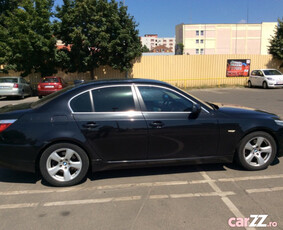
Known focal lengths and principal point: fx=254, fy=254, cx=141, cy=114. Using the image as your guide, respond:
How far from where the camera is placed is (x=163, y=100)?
3.97 metres

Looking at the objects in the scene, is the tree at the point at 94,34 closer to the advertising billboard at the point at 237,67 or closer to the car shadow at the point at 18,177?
the advertising billboard at the point at 237,67

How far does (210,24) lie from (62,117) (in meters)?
97.9

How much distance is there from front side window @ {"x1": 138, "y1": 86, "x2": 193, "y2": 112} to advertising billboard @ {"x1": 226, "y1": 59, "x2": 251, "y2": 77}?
2096cm

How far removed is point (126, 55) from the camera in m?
19.2

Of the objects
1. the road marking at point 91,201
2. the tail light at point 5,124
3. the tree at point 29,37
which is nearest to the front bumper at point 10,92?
the tree at point 29,37

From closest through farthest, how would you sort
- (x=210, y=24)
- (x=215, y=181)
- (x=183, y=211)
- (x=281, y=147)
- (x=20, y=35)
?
A: (x=183, y=211)
(x=215, y=181)
(x=281, y=147)
(x=20, y=35)
(x=210, y=24)

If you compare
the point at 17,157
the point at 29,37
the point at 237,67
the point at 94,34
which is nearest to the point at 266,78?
the point at 237,67

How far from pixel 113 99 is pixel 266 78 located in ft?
63.6

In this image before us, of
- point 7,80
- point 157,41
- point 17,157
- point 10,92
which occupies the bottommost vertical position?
point 17,157

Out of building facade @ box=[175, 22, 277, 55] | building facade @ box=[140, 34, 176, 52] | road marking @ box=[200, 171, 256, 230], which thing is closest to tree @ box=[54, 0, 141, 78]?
road marking @ box=[200, 171, 256, 230]

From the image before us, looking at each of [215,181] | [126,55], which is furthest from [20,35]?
[215,181]

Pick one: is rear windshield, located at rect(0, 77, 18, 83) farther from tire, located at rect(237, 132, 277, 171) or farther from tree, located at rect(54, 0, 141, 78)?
tire, located at rect(237, 132, 277, 171)

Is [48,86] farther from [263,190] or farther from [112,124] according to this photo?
[263,190]

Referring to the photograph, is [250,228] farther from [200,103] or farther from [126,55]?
[126,55]
